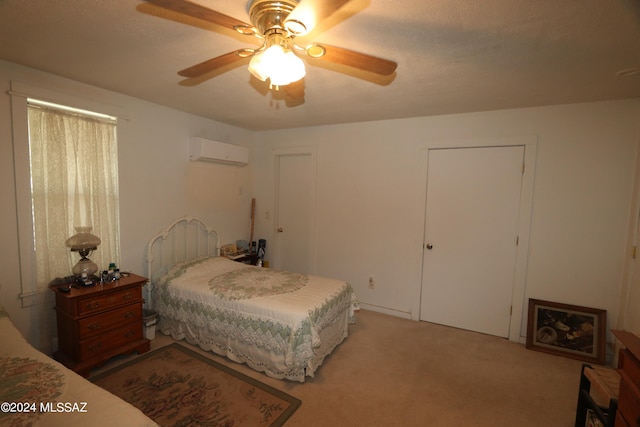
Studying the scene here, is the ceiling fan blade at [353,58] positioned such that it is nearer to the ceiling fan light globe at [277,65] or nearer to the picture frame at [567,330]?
the ceiling fan light globe at [277,65]

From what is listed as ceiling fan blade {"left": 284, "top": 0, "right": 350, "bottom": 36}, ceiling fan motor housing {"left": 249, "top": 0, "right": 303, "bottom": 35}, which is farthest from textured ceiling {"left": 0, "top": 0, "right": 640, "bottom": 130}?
ceiling fan blade {"left": 284, "top": 0, "right": 350, "bottom": 36}

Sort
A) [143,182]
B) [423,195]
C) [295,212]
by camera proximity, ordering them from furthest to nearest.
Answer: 1. [295,212]
2. [423,195]
3. [143,182]

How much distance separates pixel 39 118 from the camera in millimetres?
2328

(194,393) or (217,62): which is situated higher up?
(217,62)

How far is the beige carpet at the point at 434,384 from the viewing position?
6.50 feet

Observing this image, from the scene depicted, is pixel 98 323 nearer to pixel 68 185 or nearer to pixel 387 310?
pixel 68 185

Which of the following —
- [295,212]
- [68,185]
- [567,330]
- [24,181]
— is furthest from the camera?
[295,212]

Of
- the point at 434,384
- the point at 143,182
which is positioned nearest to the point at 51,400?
the point at 143,182

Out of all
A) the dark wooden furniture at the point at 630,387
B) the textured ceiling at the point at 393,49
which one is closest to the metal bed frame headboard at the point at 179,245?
the textured ceiling at the point at 393,49

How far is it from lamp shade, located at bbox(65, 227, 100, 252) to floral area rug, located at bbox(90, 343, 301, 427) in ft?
3.40

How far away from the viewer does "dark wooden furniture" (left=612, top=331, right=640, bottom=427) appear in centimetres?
123

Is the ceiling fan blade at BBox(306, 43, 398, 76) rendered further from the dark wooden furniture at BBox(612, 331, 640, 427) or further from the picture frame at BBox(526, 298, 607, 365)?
the picture frame at BBox(526, 298, 607, 365)

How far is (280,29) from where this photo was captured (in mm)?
1296

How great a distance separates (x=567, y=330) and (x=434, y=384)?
156 centimetres
